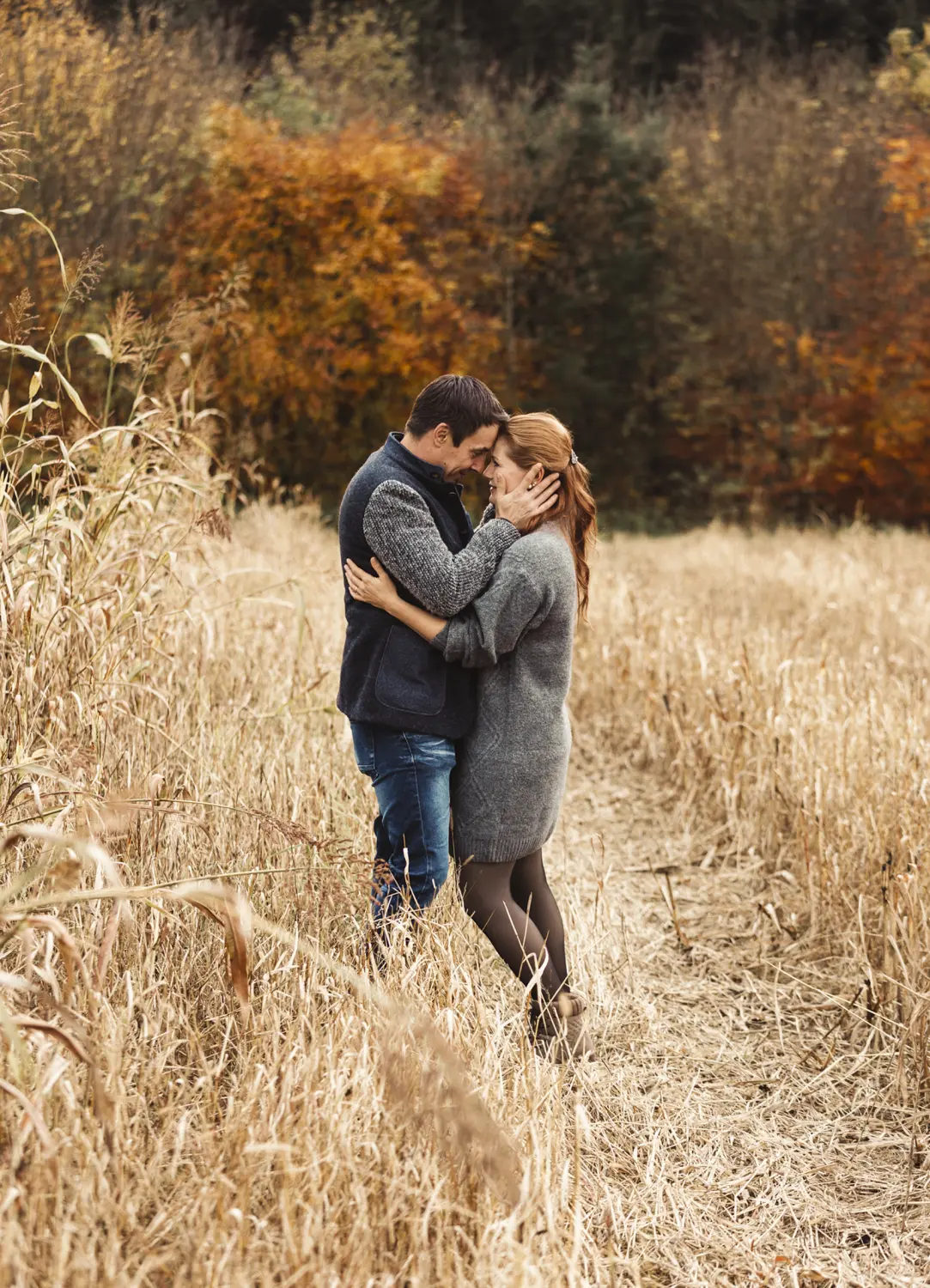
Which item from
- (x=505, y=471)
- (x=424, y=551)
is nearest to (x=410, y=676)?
(x=424, y=551)

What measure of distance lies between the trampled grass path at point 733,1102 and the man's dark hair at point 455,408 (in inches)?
59.2

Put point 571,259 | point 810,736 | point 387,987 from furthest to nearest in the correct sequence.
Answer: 1. point 571,259
2. point 810,736
3. point 387,987

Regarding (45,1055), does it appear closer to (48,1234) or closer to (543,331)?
(48,1234)

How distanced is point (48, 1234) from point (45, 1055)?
0.33 metres

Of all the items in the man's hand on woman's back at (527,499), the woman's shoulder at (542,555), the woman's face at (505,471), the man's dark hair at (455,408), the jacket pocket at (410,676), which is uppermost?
the man's dark hair at (455,408)

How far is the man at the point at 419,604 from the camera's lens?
2.47 metres

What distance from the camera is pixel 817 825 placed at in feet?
12.1

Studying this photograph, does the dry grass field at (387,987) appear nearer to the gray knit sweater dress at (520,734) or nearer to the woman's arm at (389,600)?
A: the gray knit sweater dress at (520,734)

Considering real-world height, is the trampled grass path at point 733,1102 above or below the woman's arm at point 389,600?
below

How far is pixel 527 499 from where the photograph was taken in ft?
8.37

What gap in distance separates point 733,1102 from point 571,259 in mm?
15338

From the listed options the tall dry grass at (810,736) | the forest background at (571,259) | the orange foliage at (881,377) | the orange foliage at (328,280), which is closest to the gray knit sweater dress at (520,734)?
the tall dry grass at (810,736)

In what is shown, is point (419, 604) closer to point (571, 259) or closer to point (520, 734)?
point (520, 734)

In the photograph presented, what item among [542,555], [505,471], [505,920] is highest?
[505,471]
